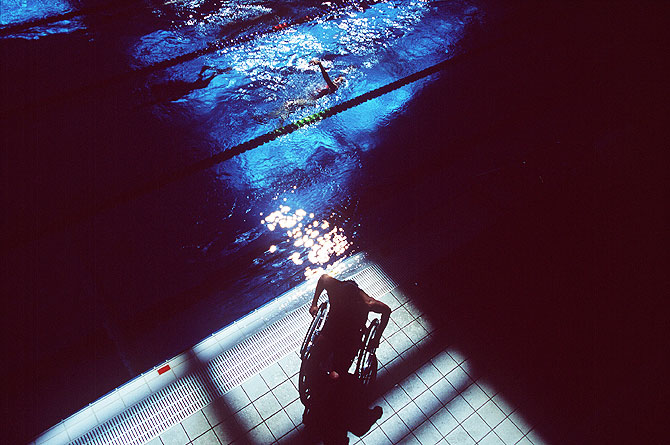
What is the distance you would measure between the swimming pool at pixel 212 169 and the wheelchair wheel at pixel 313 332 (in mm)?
924

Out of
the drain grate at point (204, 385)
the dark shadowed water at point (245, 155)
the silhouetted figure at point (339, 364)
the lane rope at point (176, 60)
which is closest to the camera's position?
the silhouetted figure at point (339, 364)

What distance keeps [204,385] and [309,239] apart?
1.71 m

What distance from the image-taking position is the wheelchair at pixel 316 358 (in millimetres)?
2869

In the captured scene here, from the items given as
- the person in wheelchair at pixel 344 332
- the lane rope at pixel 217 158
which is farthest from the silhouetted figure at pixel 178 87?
the person in wheelchair at pixel 344 332

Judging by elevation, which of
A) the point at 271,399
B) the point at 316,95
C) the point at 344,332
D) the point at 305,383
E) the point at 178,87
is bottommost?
the point at 271,399

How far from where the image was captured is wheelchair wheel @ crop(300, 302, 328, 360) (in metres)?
2.88

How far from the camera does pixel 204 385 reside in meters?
3.20

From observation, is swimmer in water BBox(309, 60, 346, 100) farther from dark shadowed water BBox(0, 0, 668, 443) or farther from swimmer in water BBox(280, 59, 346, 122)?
dark shadowed water BBox(0, 0, 668, 443)

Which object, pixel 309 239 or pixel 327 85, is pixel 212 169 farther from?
pixel 327 85

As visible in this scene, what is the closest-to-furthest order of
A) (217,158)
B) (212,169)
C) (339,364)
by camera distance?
(339,364), (212,169), (217,158)

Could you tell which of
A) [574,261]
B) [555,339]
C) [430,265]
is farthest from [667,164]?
[430,265]

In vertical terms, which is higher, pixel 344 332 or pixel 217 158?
pixel 217 158

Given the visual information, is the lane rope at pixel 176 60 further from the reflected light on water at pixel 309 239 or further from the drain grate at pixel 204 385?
the drain grate at pixel 204 385

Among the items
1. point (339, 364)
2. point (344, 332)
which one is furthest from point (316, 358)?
point (344, 332)
